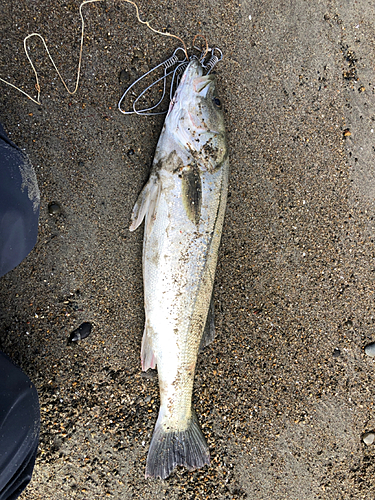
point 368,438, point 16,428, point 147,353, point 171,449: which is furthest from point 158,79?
point 368,438

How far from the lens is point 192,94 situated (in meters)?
2.42

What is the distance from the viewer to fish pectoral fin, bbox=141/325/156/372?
2414 mm

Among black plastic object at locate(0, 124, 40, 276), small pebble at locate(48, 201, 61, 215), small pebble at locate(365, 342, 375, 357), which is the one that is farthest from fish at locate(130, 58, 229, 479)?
small pebble at locate(365, 342, 375, 357)

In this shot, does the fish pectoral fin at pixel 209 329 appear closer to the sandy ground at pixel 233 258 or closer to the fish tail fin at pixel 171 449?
the sandy ground at pixel 233 258

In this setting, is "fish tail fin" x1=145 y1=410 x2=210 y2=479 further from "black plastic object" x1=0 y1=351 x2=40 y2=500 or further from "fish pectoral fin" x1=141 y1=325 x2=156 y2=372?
"black plastic object" x1=0 y1=351 x2=40 y2=500

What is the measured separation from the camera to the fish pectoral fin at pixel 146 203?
2.40 meters

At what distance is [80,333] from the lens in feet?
8.23

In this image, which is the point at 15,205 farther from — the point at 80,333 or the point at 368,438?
the point at 368,438

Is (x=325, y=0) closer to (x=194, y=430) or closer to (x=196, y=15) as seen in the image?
(x=196, y=15)

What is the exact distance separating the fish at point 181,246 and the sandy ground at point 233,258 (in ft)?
0.65

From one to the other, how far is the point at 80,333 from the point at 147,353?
0.60m

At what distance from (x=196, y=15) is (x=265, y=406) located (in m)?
3.57

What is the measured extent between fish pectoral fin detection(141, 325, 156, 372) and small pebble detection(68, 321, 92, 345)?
49 centimetres

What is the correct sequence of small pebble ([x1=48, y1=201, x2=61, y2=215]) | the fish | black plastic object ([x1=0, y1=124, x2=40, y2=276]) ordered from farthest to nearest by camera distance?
1. small pebble ([x1=48, y1=201, x2=61, y2=215])
2. the fish
3. black plastic object ([x1=0, y1=124, x2=40, y2=276])
